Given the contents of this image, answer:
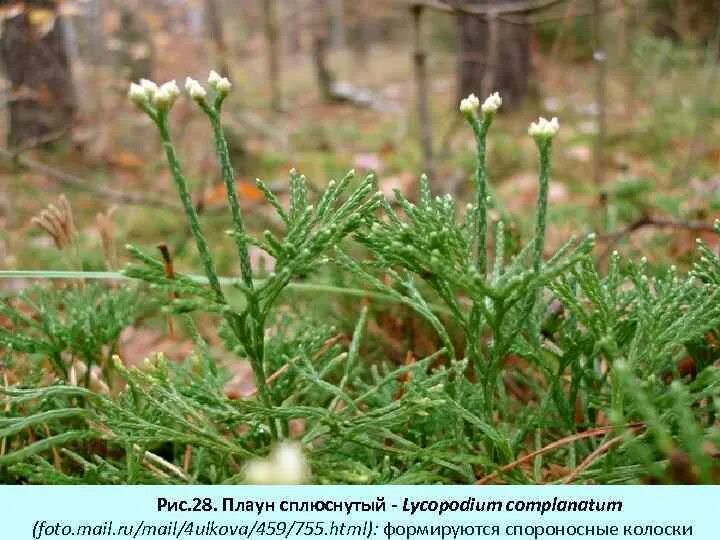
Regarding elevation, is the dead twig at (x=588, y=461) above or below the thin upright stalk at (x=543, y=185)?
below

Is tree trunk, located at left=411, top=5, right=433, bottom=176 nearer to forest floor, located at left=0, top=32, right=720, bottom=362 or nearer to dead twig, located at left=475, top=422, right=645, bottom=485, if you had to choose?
forest floor, located at left=0, top=32, right=720, bottom=362

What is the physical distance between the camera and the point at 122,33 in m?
5.96

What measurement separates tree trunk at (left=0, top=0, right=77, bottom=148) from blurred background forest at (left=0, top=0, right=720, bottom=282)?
0.04 feet

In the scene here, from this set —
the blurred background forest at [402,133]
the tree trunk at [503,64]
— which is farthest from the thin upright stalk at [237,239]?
A: the tree trunk at [503,64]

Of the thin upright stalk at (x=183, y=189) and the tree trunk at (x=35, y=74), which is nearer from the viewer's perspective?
the thin upright stalk at (x=183, y=189)

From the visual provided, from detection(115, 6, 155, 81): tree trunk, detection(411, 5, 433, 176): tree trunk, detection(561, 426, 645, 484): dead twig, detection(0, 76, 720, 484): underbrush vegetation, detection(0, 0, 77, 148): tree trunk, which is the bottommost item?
detection(561, 426, 645, 484): dead twig

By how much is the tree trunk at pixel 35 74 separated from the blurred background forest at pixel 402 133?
1 centimetres

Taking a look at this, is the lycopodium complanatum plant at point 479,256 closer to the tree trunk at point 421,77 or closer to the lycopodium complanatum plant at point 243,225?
the lycopodium complanatum plant at point 243,225

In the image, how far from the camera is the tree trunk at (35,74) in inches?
164

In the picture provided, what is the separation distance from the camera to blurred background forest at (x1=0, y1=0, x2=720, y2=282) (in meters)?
2.26

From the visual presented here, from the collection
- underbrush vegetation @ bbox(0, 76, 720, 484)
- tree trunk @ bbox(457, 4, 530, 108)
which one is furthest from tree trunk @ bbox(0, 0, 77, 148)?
underbrush vegetation @ bbox(0, 76, 720, 484)

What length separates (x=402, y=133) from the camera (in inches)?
236
